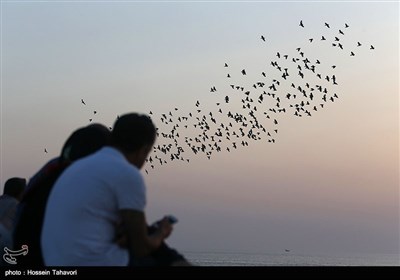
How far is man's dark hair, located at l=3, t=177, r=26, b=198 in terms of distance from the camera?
9.39m

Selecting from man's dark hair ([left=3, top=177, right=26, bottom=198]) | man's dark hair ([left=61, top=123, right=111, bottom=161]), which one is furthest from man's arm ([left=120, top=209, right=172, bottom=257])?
man's dark hair ([left=3, top=177, right=26, bottom=198])

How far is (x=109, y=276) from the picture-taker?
510 centimetres

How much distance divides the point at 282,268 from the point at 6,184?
5.30 metres

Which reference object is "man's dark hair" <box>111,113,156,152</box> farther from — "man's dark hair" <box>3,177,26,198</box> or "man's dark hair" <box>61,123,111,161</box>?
"man's dark hair" <box>3,177,26,198</box>

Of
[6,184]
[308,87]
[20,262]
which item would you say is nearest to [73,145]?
[20,262]

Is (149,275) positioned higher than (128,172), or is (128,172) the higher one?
(128,172)

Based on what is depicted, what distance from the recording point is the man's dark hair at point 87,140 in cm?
620

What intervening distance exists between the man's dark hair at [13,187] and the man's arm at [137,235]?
15.0 feet

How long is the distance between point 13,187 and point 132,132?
4514 mm

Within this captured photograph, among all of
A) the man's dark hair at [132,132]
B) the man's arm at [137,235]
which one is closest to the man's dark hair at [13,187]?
the man's dark hair at [132,132]

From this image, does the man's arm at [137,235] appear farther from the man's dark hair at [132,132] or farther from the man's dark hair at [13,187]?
the man's dark hair at [13,187]

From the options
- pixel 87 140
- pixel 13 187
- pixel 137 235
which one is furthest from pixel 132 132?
pixel 13 187

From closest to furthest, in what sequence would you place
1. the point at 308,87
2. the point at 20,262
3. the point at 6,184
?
the point at 20,262
the point at 6,184
the point at 308,87

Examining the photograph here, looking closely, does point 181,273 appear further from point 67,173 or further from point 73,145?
point 73,145
